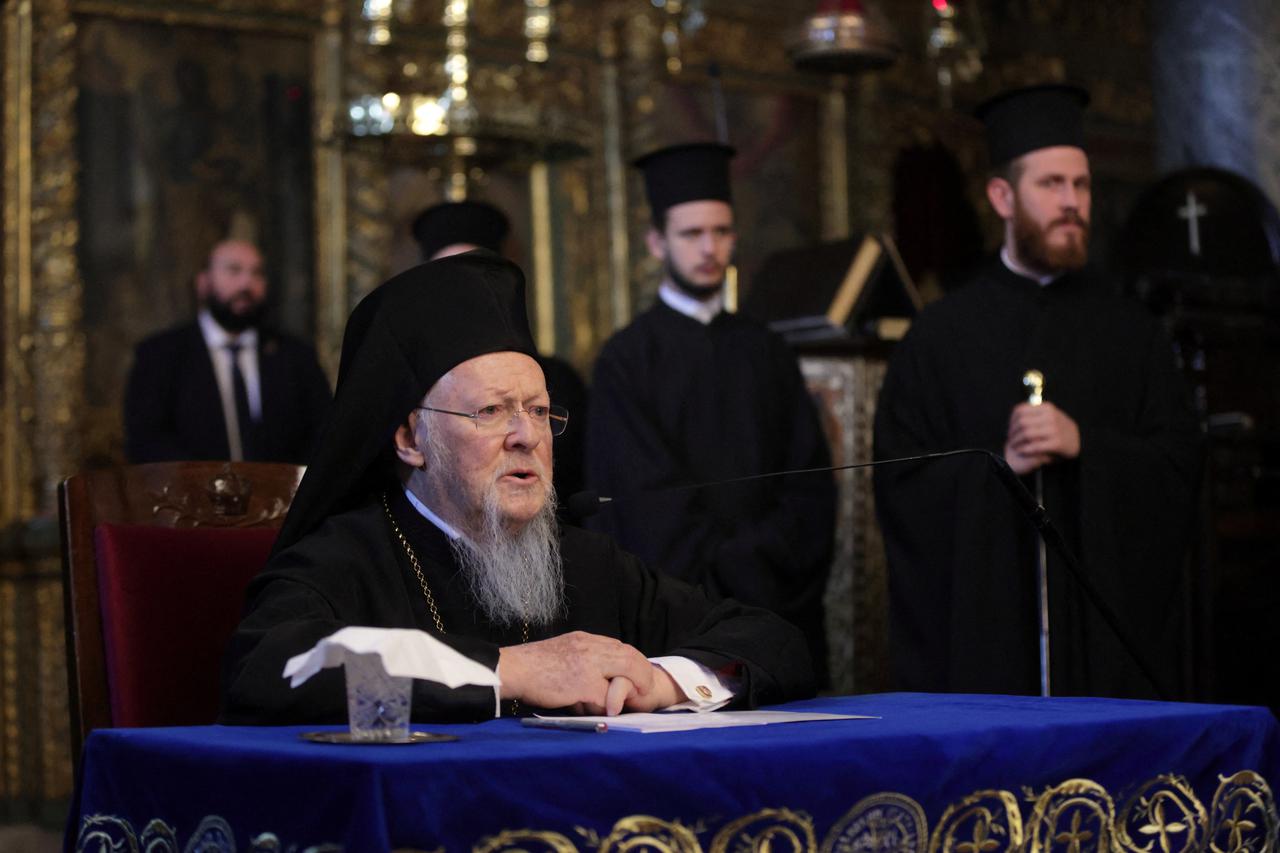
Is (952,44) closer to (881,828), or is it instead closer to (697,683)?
(697,683)

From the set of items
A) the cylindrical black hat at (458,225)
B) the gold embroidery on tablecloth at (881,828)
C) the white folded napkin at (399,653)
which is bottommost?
the gold embroidery on tablecloth at (881,828)

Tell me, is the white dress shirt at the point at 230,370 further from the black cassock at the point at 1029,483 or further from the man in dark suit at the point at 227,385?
the black cassock at the point at 1029,483

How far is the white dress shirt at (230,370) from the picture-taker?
7.01 m

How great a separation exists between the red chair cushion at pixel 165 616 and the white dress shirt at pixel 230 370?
357 cm

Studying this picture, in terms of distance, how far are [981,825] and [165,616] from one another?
63.7 inches

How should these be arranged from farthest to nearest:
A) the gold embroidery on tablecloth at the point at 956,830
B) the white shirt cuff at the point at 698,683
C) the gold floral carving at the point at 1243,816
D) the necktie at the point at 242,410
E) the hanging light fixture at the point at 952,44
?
1. the hanging light fixture at the point at 952,44
2. the necktie at the point at 242,410
3. the white shirt cuff at the point at 698,683
4. the gold floral carving at the point at 1243,816
5. the gold embroidery on tablecloth at the point at 956,830

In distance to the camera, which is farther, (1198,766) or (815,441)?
(815,441)

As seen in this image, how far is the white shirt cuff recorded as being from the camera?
2.92 meters

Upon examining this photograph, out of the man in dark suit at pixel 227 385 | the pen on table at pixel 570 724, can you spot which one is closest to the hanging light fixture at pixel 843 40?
the man in dark suit at pixel 227 385

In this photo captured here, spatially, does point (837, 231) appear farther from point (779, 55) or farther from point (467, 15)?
point (467, 15)

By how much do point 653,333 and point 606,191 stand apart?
2.55m

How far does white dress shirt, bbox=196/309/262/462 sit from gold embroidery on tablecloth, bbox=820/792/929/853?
4.99m

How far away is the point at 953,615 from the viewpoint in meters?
5.19

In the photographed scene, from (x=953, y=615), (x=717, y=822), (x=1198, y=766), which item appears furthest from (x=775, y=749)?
(x=953, y=615)
